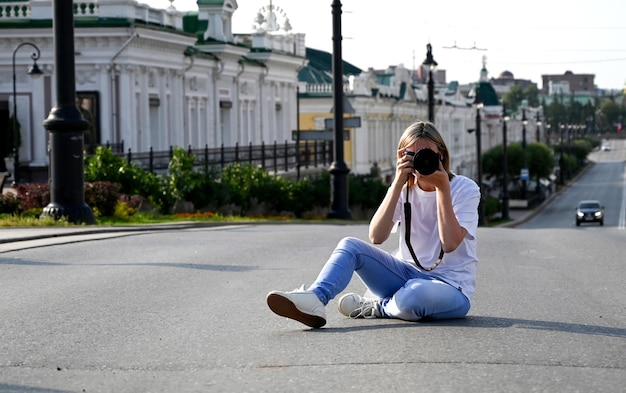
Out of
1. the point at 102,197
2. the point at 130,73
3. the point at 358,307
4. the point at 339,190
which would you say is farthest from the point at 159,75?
the point at 358,307

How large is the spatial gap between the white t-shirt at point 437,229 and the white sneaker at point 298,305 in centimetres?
100

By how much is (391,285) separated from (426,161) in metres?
0.98

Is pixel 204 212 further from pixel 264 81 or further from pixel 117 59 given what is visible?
pixel 264 81

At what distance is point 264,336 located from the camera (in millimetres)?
8750

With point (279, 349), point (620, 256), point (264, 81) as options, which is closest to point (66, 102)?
point (620, 256)

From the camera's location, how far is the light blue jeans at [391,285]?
903cm

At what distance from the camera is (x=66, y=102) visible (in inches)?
827

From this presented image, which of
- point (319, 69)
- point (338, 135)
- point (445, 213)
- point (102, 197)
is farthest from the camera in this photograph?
point (319, 69)

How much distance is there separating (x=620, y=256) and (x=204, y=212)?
63.6 feet

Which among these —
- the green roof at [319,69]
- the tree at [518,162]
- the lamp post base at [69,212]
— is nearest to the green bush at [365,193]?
the lamp post base at [69,212]

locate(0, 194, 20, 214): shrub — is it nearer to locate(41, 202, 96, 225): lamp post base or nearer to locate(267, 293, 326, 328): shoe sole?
locate(41, 202, 96, 225): lamp post base

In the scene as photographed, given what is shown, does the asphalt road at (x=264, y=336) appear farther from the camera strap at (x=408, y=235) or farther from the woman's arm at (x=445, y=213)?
the woman's arm at (x=445, y=213)

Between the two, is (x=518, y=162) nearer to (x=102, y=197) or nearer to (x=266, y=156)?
(x=266, y=156)

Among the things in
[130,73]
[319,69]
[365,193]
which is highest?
[319,69]
